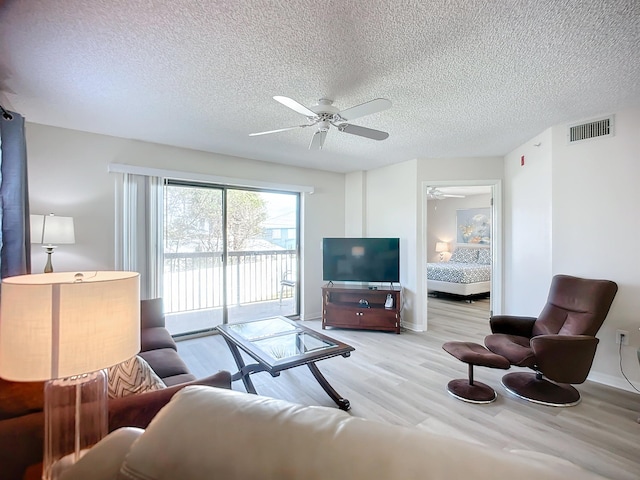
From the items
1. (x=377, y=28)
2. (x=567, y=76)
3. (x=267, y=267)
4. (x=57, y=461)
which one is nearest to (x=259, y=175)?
(x=267, y=267)

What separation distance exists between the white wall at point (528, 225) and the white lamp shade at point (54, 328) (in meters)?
3.73

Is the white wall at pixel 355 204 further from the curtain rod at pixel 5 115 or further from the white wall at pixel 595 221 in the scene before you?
the curtain rod at pixel 5 115

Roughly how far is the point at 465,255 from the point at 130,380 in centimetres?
731

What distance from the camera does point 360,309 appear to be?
4281 mm

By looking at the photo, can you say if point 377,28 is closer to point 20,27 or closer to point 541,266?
point 20,27

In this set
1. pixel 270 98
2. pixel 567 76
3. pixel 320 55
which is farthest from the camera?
pixel 270 98

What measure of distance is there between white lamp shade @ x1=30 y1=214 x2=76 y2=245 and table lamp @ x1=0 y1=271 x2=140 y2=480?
A: 6.74 ft

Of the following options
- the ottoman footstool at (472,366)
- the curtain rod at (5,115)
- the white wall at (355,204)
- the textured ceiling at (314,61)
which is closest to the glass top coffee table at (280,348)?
the ottoman footstool at (472,366)

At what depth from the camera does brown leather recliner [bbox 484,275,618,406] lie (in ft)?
7.41

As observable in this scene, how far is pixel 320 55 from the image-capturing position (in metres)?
1.85

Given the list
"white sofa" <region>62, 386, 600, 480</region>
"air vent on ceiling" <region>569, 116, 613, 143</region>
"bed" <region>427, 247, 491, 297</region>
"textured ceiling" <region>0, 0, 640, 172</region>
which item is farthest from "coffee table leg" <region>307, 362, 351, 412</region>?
"bed" <region>427, 247, 491, 297</region>

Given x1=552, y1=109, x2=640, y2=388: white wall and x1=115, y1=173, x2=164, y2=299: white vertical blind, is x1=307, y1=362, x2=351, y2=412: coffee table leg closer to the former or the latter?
x1=115, y1=173, x2=164, y2=299: white vertical blind

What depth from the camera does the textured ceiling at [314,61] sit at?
1.51 metres

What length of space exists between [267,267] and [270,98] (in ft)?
9.45
